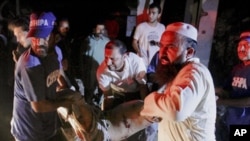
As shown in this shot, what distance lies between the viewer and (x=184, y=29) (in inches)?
67.0

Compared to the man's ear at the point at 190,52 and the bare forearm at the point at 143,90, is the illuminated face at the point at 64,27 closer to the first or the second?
the bare forearm at the point at 143,90

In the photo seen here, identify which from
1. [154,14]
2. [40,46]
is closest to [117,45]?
[154,14]

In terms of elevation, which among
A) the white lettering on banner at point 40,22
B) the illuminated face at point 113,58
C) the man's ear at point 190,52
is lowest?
the illuminated face at point 113,58

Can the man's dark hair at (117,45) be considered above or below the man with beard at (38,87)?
above

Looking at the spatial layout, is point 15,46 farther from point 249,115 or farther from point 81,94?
point 249,115

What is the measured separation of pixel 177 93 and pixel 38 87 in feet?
1.84

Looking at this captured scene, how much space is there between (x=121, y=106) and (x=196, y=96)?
34 centimetres

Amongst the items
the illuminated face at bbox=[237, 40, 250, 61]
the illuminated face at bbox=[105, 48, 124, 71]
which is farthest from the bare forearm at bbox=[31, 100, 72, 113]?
the illuminated face at bbox=[237, 40, 250, 61]

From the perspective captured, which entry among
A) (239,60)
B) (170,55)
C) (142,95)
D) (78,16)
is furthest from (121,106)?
(239,60)

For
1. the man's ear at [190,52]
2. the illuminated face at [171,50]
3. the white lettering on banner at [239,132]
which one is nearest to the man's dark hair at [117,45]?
the illuminated face at [171,50]

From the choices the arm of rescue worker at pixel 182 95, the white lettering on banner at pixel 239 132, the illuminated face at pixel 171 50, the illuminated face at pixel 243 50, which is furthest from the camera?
the white lettering on banner at pixel 239 132

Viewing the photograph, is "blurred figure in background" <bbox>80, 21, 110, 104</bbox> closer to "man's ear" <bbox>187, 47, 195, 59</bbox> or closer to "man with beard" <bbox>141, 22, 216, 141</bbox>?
"man with beard" <bbox>141, 22, 216, 141</bbox>

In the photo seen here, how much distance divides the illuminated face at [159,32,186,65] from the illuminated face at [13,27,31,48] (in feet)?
1.76

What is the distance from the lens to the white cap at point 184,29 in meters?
1.69
